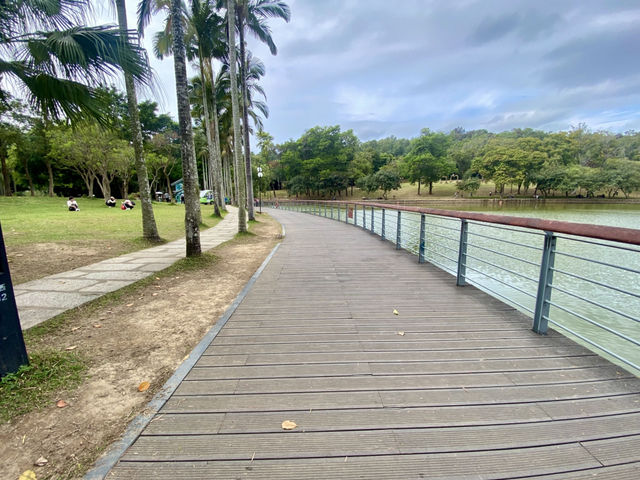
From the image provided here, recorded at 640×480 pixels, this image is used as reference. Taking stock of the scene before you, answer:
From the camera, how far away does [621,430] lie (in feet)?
4.97

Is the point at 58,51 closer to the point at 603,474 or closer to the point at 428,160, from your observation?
the point at 603,474

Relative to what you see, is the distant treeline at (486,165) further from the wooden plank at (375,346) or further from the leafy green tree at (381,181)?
the wooden plank at (375,346)

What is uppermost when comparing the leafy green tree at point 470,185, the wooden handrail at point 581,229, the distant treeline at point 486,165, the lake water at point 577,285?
the distant treeline at point 486,165

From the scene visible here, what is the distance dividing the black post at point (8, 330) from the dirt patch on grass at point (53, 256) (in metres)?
3.03

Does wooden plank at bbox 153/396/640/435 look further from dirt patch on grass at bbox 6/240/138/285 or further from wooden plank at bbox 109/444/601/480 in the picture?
dirt patch on grass at bbox 6/240/138/285

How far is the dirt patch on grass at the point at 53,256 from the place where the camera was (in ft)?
15.4

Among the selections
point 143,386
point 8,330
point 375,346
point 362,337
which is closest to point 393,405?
point 375,346

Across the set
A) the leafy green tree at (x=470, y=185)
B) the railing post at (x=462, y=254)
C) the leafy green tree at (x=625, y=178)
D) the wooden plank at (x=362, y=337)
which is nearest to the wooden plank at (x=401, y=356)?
the wooden plank at (x=362, y=337)

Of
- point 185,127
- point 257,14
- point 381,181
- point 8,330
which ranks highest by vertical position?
point 257,14

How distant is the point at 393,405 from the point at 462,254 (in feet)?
8.72

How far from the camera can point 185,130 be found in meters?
5.27

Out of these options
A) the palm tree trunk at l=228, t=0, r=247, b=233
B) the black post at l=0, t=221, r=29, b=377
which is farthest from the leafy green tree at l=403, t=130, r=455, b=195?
the black post at l=0, t=221, r=29, b=377

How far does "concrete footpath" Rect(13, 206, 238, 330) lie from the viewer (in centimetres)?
324

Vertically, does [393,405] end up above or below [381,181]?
below
